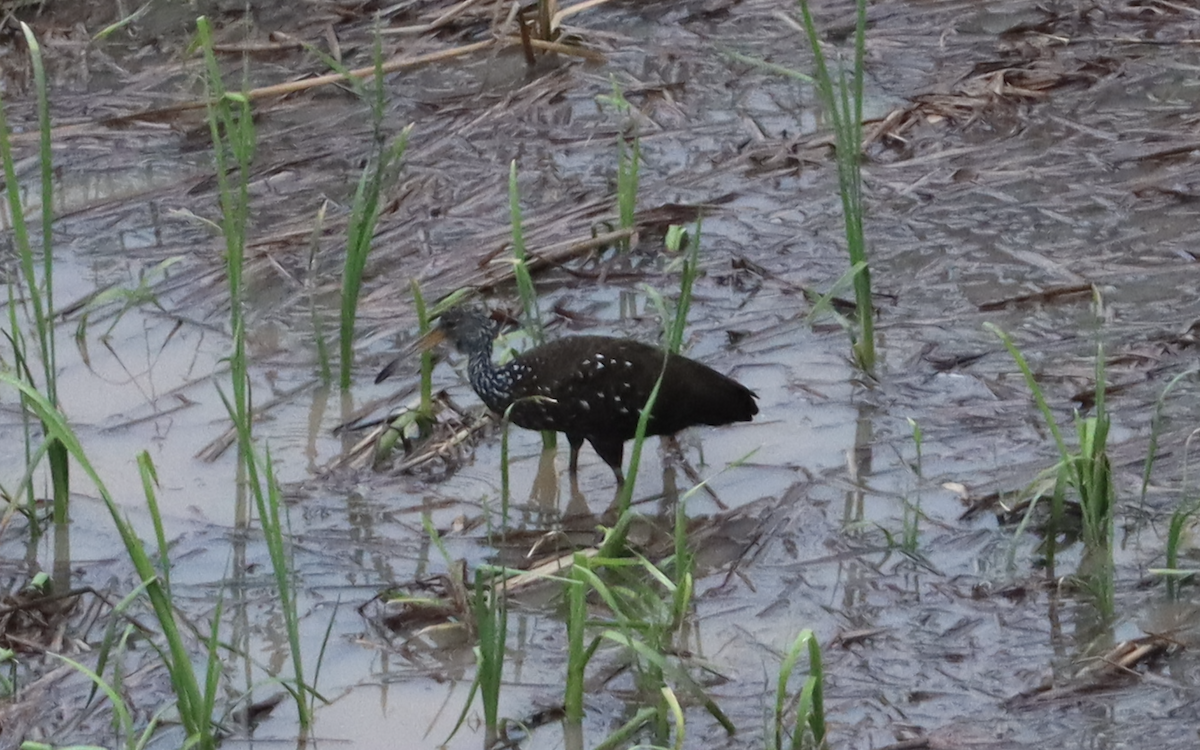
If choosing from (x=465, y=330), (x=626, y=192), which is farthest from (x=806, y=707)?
(x=626, y=192)

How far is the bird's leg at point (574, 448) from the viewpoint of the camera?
220 inches

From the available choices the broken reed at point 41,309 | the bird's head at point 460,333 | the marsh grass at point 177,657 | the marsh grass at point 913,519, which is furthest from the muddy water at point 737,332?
the marsh grass at point 177,657

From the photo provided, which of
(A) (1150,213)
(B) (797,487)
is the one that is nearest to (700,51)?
(A) (1150,213)

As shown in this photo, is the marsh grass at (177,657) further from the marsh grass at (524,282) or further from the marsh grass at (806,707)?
the marsh grass at (524,282)

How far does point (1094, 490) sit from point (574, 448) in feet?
5.95

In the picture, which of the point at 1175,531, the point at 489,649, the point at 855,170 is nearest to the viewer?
the point at 489,649

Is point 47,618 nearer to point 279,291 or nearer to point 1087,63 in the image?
point 279,291

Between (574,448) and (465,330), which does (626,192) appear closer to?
(465,330)

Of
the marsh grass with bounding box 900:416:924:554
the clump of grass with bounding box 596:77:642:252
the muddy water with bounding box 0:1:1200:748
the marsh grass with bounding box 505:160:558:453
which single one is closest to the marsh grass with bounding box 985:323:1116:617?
the muddy water with bounding box 0:1:1200:748

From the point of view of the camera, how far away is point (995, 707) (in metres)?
4.04

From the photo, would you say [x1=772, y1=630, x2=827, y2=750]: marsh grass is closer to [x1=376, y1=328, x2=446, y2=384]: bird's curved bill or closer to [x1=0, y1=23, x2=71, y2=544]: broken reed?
[x1=0, y1=23, x2=71, y2=544]: broken reed

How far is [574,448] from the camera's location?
5.68 m

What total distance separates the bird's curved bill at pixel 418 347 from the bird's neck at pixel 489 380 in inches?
5.0

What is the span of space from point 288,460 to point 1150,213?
133 inches
